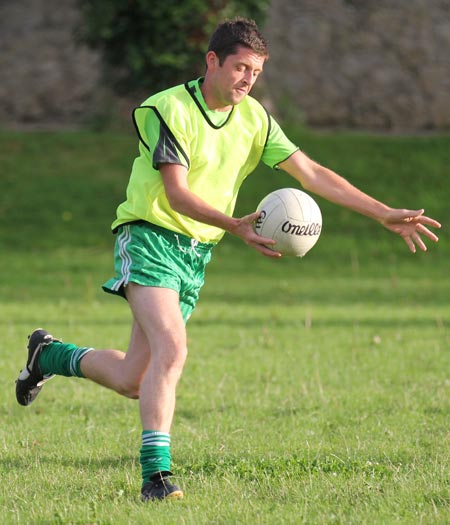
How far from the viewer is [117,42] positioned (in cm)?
2439

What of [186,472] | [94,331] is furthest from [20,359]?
[186,472]

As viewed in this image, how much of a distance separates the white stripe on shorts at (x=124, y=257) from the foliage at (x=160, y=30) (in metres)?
17.7

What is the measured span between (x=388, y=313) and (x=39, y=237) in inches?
325

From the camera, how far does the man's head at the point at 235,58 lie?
19.9 ft

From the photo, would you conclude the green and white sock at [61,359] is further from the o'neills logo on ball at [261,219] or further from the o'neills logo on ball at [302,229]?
the o'neills logo on ball at [302,229]

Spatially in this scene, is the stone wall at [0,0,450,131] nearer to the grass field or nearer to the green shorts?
the grass field

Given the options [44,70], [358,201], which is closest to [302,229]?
[358,201]

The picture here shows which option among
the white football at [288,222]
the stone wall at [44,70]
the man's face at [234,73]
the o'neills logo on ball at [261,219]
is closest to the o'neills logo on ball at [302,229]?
the white football at [288,222]

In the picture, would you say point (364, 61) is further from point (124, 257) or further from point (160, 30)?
point (124, 257)

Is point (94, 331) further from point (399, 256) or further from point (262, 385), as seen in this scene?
point (399, 256)

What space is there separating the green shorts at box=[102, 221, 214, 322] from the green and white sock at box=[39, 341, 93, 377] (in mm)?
873

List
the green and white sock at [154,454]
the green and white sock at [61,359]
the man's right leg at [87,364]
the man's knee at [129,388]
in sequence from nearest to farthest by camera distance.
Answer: the green and white sock at [154,454] → the man's right leg at [87,364] → the man's knee at [129,388] → the green and white sock at [61,359]

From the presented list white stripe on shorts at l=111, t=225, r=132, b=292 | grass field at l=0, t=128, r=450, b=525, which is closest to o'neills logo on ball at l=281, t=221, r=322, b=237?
white stripe on shorts at l=111, t=225, r=132, b=292

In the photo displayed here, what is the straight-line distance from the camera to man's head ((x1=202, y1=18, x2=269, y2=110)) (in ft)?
19.9
